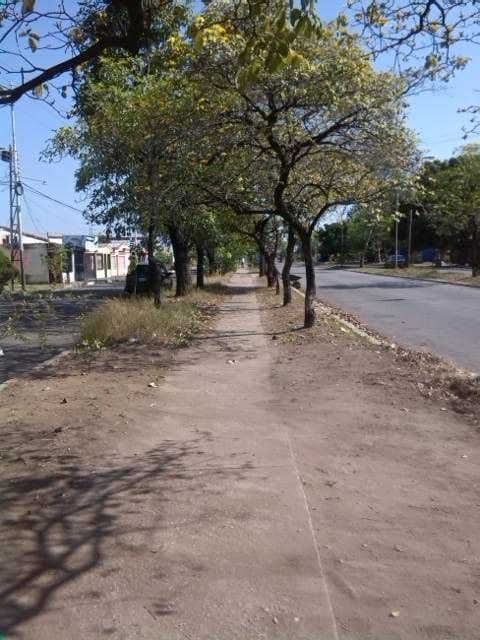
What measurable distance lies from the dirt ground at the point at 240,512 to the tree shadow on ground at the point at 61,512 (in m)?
0.01

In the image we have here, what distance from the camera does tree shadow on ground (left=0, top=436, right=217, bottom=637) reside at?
354cm

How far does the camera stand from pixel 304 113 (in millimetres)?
13477

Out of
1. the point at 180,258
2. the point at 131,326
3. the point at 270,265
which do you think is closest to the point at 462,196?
the point at 270,265

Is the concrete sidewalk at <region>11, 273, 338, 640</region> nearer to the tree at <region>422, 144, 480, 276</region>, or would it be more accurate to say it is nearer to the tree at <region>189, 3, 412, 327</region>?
the tree at <region>189, 3, 412, 327</region>

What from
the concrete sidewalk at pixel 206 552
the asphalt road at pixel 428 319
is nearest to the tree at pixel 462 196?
the asphalt road at pixel 428 319

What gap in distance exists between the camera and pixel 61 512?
4.47 meters

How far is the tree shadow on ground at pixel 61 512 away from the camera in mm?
3545

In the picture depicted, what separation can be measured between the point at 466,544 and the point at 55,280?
6.27 m

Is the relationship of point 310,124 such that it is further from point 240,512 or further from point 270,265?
point 270,265

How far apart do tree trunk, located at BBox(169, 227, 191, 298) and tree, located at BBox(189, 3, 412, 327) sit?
7688 millimetres

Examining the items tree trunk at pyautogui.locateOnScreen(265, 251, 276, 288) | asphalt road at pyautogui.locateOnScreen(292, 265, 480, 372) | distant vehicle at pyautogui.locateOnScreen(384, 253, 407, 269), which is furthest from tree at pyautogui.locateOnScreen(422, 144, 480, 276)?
distant vehicle at pyautogui.locateOnScreen(384, 253, 407, 269)

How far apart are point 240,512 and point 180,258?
70.7ft

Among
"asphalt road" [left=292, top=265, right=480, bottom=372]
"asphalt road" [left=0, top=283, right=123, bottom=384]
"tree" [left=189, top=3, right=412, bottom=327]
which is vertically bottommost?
"asphalt road" [left=292, top=265, right=480, bottom=372]

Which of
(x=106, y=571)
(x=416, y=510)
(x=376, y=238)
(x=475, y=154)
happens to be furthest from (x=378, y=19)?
(x=376, y=238)
